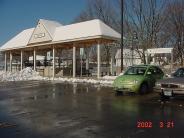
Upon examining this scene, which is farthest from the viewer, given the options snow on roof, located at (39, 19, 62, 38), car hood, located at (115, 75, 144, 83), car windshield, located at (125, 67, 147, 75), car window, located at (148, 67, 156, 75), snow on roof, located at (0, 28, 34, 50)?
snow on roof, located at (0, 28, 34, 50)

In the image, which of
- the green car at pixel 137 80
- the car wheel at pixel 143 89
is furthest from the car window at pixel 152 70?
the car wheel at pixel 143 89

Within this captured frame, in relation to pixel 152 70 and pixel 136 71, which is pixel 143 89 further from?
pixel 152 70

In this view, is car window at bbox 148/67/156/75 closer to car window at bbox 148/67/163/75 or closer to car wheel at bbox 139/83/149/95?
car window at bbox 148/67/163/75

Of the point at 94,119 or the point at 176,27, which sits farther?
the point at 176,27

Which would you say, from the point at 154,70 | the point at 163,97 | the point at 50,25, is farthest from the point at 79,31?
the point at 163,97

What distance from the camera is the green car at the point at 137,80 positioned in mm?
15992

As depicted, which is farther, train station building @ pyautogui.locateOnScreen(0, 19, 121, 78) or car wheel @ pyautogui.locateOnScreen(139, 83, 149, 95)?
train station building @ pyautogui.locateOnScreen(0, 19, 121, 78)

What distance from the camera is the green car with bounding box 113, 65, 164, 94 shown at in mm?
15992

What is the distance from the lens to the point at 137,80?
52.6 ft

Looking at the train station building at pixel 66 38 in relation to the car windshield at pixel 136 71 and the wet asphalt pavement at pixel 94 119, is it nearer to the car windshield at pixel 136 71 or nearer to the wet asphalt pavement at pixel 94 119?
the car windshield at pixel 136 71
